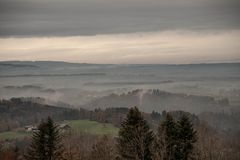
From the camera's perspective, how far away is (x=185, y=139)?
4194 cm

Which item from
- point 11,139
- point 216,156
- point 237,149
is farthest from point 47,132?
point 11,139

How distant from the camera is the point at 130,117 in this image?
42.1 metres

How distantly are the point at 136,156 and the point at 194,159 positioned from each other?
5491 millimetres

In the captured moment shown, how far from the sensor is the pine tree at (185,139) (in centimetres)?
4138

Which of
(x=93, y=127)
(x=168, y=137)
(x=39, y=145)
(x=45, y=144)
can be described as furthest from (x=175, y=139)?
(x=93, y=127)

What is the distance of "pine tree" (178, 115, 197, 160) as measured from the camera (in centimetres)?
4138

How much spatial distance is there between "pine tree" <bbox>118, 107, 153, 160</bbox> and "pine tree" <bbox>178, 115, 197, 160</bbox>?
105 inches

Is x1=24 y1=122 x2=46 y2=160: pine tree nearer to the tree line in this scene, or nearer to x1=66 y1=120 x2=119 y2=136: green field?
the tree line

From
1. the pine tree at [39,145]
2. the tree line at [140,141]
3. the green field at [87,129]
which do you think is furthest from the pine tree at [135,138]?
the green field at [87,129]

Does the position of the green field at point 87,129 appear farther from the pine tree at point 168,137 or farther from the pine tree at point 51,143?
the pine tree at point 168,137

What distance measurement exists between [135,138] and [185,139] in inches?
184

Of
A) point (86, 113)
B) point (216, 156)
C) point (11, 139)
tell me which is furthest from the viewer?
point (86, 113)

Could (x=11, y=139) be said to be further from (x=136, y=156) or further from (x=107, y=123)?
(x=136, y=156)

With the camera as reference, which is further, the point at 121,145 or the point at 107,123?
the point at 107,123
